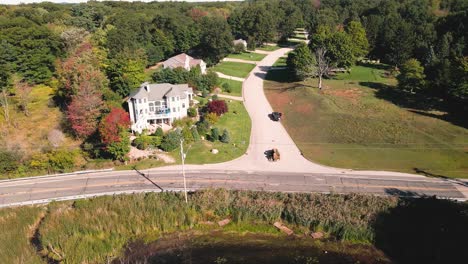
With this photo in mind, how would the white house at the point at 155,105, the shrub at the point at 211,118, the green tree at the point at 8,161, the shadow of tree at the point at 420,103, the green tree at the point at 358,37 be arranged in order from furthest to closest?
the green tree at the point at 358,37, the shrub at the point at 211,118, the shadow of tree at the point at 420,103, the white house at the point at 155,105, the green tree at the point at 8,161

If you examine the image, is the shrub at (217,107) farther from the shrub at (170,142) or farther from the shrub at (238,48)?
the shrub at (238,48)

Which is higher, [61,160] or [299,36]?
[299,36]

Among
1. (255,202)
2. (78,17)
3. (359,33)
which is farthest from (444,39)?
(78,17)

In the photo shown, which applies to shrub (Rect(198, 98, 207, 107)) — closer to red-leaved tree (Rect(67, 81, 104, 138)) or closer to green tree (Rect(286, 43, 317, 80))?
red-leaved tree (Rect(67, 81, 104, 138))

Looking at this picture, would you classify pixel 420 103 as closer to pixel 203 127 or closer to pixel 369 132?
pixel 369 132

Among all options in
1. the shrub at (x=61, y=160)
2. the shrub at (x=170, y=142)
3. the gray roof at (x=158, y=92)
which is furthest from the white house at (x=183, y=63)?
the shrub at (x=61, y=160)

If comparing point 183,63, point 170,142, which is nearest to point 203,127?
point 170,142
